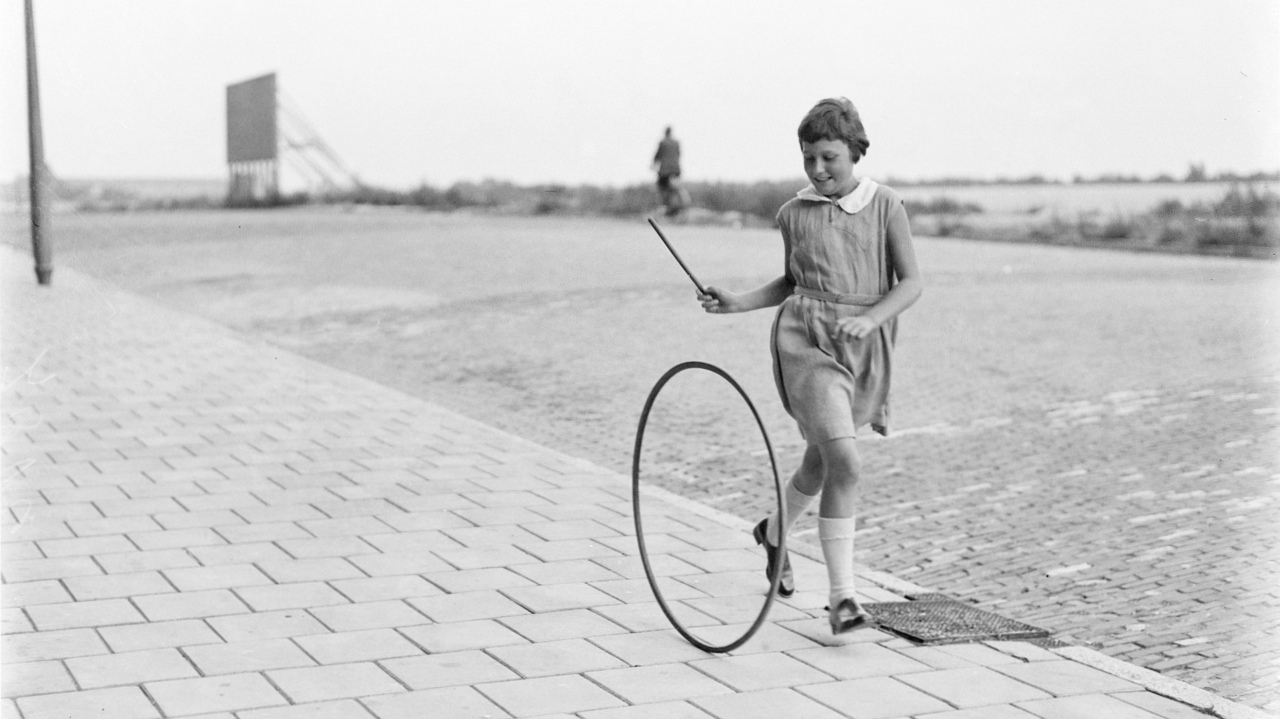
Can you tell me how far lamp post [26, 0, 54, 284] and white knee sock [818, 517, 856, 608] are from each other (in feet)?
52.5

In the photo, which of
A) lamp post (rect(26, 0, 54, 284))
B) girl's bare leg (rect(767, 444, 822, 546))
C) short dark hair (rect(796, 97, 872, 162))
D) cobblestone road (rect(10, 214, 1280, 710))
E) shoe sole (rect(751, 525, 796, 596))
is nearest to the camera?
short dark hair (rect(796, 97, 872, 162))

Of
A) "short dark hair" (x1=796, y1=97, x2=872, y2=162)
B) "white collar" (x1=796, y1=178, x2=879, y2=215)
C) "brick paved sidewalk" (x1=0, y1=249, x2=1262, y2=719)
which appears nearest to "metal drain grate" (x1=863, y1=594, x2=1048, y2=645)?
A: "brick paved sidewalk" (x1=0, y1=249, x2=1262, y2=719)

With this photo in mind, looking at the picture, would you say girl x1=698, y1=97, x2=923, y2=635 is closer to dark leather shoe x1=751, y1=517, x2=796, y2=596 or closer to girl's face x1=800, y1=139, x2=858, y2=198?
girl's face x1=800, y1=139, x2=858, y2=198

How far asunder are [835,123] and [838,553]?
1.31 metres

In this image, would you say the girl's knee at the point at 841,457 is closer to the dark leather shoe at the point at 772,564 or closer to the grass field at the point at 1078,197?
the dark leather shoe at the point at 772,564

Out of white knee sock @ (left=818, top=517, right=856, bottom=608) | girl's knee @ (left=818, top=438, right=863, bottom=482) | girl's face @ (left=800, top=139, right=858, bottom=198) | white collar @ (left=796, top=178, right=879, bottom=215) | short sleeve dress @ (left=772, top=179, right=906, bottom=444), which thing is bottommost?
white knee sock @ (left=818, top=517, right=856, bottom=608)

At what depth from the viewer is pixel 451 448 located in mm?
8398

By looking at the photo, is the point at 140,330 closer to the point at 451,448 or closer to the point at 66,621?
the point at 451,448

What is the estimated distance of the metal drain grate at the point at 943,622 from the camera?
490cm

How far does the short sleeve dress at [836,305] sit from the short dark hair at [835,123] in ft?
0.66

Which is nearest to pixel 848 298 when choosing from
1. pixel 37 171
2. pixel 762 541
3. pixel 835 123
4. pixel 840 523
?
pixel 835 123

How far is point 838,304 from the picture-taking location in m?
4.80

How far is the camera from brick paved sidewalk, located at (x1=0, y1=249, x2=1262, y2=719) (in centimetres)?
429

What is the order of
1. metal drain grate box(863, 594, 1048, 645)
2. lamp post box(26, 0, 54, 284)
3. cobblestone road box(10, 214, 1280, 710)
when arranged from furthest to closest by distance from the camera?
lamp post box(26, 0, 54, 284)
cobblestone road box(10, 214, 1280, 710)
metal drain grate box(863, 594, 1048, 645)
